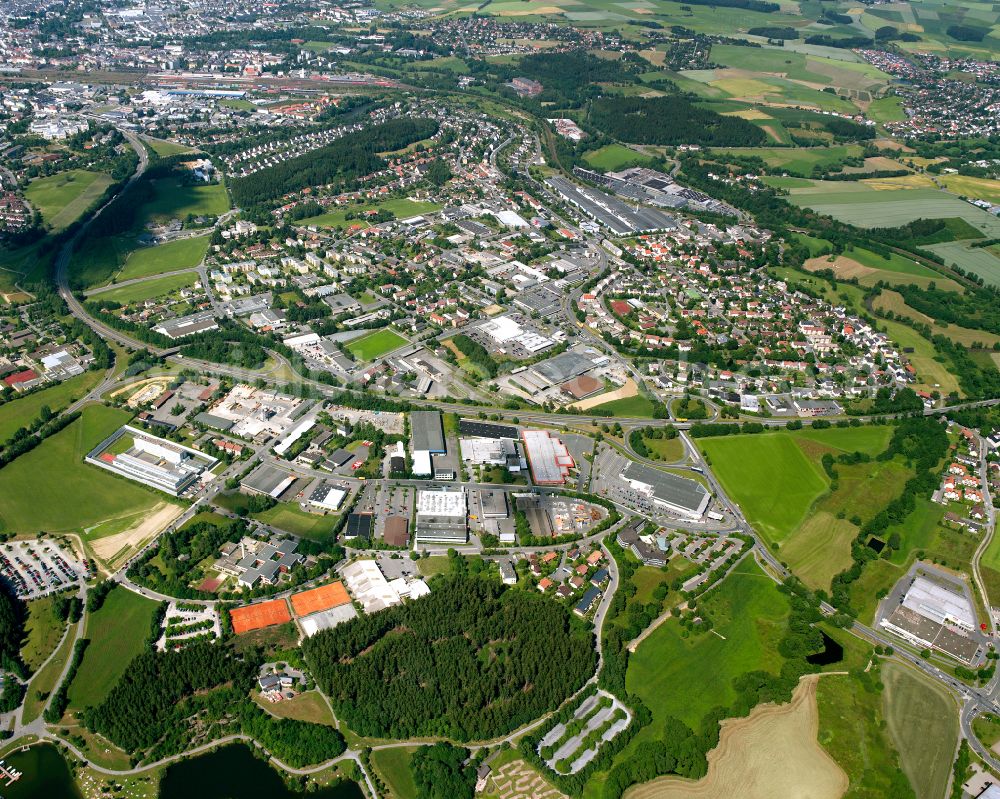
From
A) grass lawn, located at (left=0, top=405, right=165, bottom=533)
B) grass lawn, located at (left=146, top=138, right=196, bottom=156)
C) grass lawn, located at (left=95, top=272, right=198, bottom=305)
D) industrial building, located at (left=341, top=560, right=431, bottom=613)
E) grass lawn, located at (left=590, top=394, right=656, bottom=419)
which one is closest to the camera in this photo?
industrial building, located at (left=341, top=560, right=431, bottom=613)

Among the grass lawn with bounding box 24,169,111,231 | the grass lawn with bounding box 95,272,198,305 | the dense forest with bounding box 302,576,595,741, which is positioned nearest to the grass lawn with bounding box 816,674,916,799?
the dense forest with bounding box 302,576,595,741

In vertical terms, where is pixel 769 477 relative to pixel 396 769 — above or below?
below

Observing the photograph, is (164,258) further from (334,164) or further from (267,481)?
(267,481)

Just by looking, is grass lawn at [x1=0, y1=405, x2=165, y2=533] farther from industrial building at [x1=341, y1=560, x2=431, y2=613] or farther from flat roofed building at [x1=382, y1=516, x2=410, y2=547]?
flat roofed building at [x1=382, y1=516, x2=410, y2=547]

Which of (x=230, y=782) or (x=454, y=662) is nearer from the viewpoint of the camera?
(x=230, y=782)

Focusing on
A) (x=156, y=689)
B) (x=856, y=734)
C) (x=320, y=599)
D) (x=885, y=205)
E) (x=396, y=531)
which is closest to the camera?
(x=856, y=734)

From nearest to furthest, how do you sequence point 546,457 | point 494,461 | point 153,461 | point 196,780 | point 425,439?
point 196,780
point 153,461
point 494,461
point 546,457
point 425,439

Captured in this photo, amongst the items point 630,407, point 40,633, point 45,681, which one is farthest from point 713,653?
point 40,633

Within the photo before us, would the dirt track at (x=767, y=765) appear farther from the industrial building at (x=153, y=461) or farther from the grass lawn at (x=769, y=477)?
the industrial building at (x=153, y=461)
